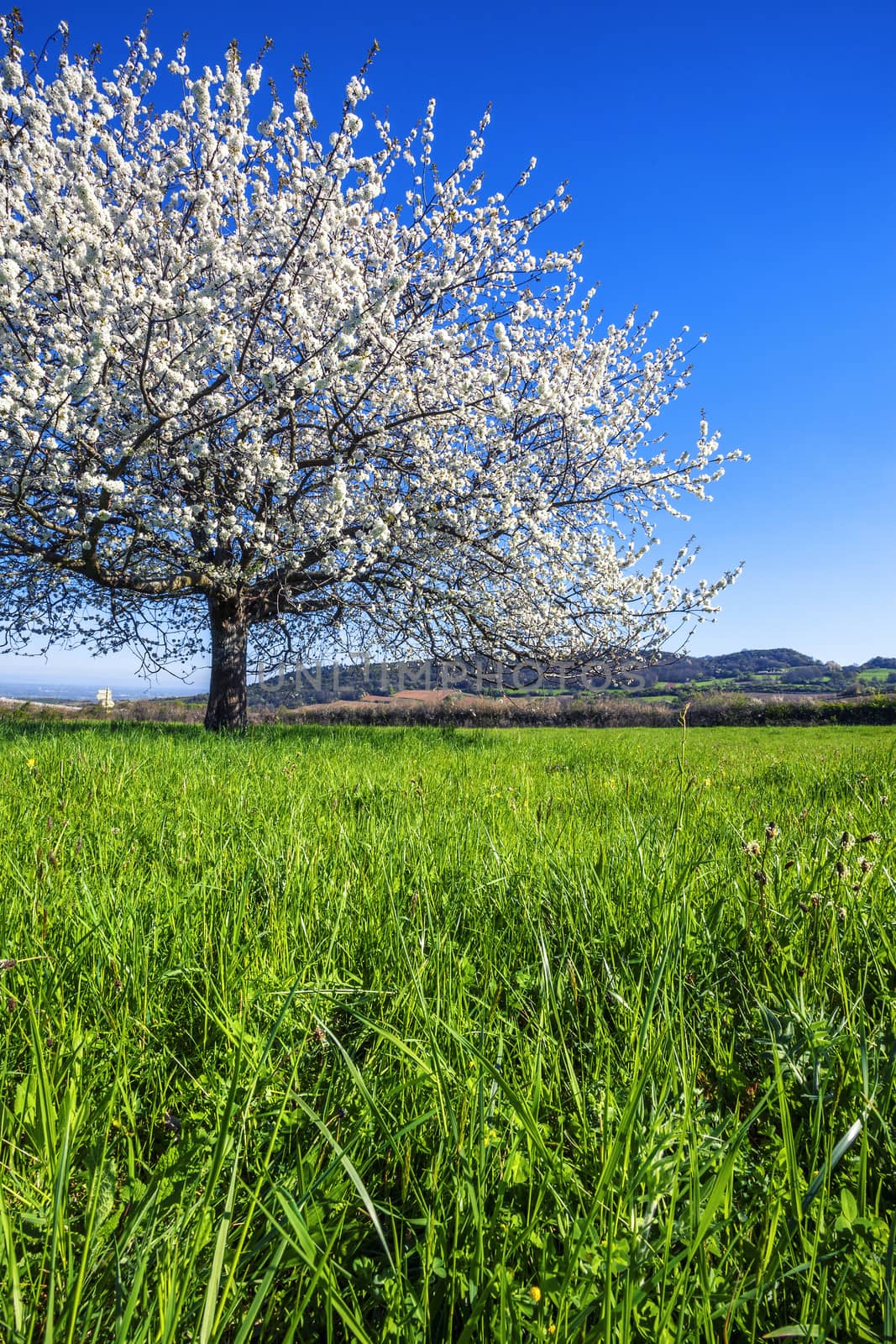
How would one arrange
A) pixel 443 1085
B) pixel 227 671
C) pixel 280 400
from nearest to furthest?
pixel 443 1085, pixel 280 400, pixel 227 671

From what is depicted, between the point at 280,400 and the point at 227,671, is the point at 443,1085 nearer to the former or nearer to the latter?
the point at 280,400

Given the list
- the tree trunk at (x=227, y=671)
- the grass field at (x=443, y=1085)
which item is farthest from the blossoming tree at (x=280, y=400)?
the grass field at (x=443, y=1085)

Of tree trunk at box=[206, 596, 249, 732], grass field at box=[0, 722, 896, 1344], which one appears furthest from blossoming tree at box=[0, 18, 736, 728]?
grass field at box=[0, 722, 896, 1344]

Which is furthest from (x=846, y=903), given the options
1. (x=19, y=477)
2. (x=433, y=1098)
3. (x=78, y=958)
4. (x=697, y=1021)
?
(x=19, y=477)

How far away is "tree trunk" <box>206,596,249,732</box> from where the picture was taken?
37.4 feet

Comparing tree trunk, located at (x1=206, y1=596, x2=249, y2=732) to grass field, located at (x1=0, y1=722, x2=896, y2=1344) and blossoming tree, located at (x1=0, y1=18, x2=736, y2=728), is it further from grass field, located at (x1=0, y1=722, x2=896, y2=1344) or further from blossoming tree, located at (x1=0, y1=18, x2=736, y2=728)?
grass field, located at (x1=0, y1=722, x2=896, y2=1344)

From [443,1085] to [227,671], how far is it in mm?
10890

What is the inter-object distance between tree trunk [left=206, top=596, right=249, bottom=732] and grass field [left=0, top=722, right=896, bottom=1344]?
824cm

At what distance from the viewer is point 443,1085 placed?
1.42m

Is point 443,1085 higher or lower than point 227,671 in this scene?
lower

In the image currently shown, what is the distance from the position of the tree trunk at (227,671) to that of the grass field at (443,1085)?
8.24 meters

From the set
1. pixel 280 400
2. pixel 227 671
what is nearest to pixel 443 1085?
pixel 280 400

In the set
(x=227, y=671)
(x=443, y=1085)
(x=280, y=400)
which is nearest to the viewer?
(x=443, y=1085)

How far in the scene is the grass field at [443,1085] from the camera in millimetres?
988
